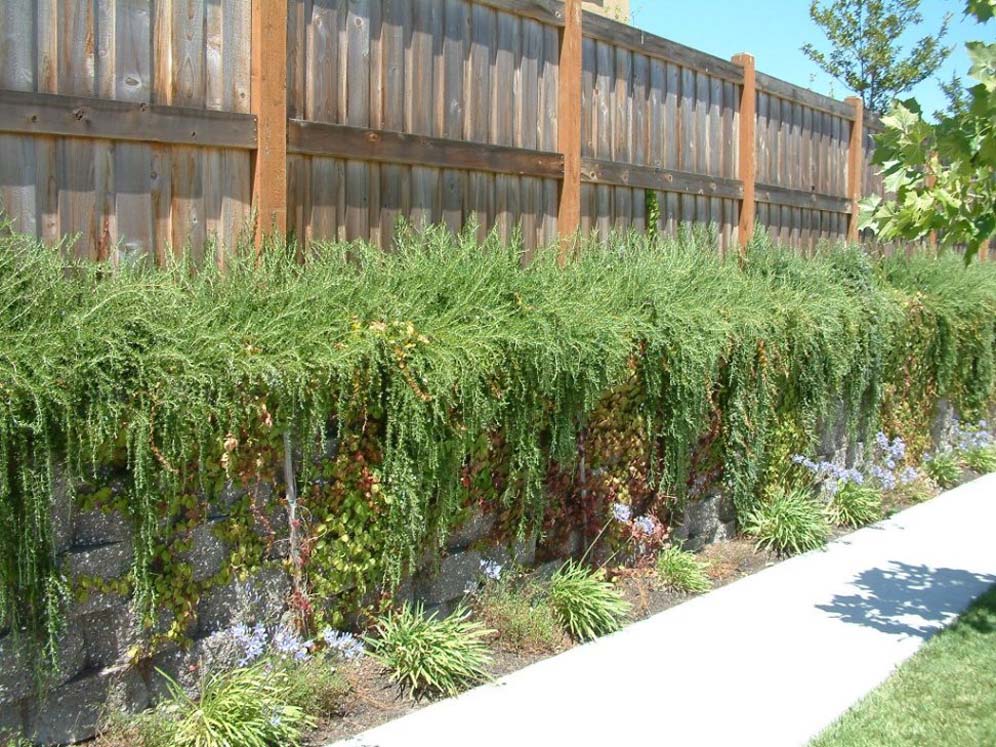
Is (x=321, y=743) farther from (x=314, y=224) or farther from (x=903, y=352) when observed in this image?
(x=903, y=352)

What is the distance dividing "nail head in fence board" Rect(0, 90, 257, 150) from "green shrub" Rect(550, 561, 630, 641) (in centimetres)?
252

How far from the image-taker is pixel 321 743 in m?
4.04

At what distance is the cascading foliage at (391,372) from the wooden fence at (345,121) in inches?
10.8

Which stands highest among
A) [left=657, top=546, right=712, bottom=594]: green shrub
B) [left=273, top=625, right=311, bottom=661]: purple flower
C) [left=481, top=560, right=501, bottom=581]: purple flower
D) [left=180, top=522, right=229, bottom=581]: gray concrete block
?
[left=180, top=522, right=229, bottom=581]: gray concrete block

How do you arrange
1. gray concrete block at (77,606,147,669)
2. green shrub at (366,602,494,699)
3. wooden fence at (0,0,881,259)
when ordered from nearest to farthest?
1. gray concrete block at (77,606,147,669)
2. wooden fence at (0,0,881,259)
3. green shrub at (366,602,494,699)

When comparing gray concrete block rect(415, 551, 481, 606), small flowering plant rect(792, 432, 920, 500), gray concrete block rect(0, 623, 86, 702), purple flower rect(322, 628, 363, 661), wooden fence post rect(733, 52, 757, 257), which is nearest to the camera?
gray concrete block rect(0, 623, 86, 702)

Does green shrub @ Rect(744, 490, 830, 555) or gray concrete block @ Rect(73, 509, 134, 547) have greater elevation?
gray concrete block @ Rect(73, 509, 134, 547)

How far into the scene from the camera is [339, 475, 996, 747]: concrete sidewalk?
4211 millimetres

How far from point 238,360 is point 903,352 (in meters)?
6.37

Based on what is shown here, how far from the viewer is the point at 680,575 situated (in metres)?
6.08

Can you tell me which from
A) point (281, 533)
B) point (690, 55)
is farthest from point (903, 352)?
point (281, 533)

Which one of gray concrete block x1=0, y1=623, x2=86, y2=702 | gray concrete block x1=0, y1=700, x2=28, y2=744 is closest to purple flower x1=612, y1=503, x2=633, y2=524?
gray concrete block x1=0, y1=623, x2=86, y2=702

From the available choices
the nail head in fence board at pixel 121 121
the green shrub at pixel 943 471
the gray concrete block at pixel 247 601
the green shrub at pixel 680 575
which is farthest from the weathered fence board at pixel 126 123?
the green shrub at pixel 943 471

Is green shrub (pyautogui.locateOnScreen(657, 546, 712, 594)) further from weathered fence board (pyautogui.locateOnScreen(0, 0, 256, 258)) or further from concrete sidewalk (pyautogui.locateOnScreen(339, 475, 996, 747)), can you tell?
weathered fence board (pyautogui.locateOnScreen(0, 0, 256, 258))
